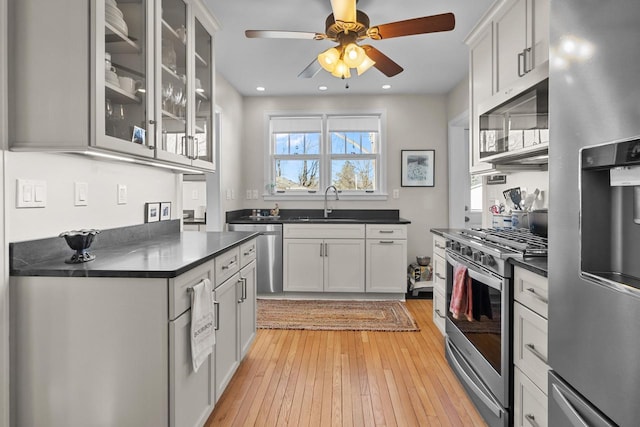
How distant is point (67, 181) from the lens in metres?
1.64

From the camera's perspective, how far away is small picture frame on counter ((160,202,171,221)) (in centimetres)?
248

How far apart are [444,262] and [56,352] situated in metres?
2.44

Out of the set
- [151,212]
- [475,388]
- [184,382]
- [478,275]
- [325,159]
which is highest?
[325,159]

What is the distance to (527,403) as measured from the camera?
1.56m

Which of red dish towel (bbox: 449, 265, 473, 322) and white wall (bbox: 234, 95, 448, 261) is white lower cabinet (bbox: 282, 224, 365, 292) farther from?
red dish towel (bbox: 449, 265, 473, 322)

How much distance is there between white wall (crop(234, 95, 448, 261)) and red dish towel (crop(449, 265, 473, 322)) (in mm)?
Result: 2452

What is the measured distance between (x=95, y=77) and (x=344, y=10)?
136cm

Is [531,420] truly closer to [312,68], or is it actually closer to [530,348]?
[530,348]

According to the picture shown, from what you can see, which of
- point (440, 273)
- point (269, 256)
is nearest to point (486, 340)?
point (440, 273)

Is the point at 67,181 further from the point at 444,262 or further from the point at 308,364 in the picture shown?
the point at 444,262

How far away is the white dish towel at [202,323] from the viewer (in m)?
1.51

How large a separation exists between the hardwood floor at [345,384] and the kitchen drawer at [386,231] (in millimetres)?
1221

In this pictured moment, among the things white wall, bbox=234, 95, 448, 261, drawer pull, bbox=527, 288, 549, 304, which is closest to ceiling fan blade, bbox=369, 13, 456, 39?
drawer pull, bbox=527, 288, 549, 304

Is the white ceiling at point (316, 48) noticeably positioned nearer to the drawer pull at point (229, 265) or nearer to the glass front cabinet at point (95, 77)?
the glass front cabinet at point (95, 77)
